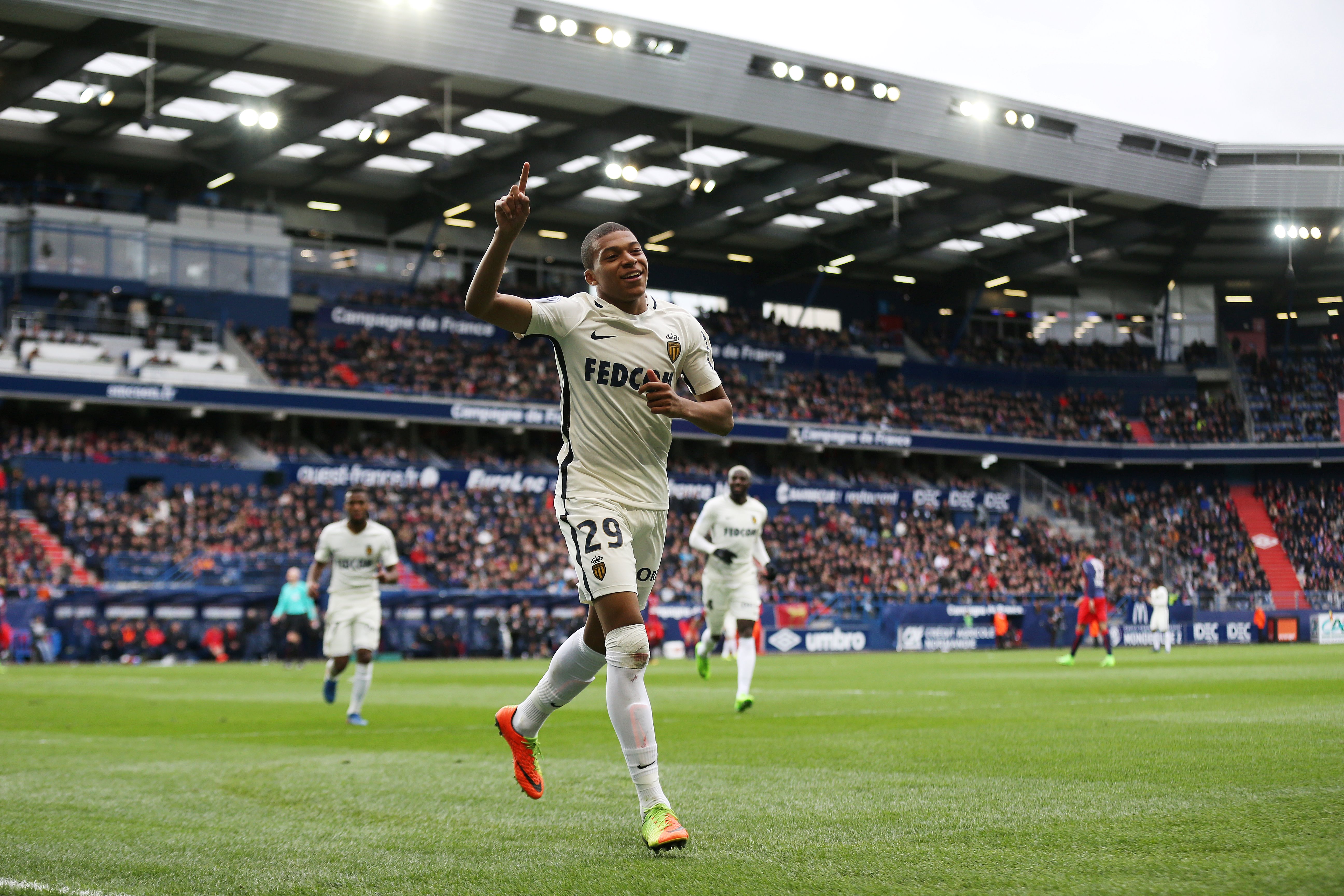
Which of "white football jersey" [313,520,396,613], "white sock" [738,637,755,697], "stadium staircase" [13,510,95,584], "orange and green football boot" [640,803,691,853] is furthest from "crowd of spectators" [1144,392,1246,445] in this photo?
"orange and green football boot" [640,803,691,853]

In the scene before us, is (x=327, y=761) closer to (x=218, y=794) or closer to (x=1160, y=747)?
(x=218, y=794)

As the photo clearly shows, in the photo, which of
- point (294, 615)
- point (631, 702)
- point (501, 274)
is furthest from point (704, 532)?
point (294, 615)

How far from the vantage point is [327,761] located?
29.1 ft

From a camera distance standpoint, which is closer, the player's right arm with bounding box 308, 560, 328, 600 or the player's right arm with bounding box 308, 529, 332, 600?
the player's right arm with bounding box 308, 560, 328, 600

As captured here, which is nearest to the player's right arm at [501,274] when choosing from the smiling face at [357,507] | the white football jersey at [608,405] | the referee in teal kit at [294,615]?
the white football jersey at [608,405]

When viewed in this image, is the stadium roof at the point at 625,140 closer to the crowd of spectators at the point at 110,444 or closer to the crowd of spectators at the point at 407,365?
the crowd of spectators at the point at 407,365

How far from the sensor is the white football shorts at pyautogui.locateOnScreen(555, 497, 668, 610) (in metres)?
5.64

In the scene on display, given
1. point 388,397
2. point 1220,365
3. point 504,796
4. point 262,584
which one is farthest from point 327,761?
point 1220,365

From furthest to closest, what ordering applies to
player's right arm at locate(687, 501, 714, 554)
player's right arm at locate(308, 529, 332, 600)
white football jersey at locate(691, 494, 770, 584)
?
white football jersey at locate(691, 494, 770, 584) → player's right arm at locate(687, 501, 714, 554) → player's right arm at locate(308, 529, 332, 600)

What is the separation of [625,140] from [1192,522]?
3234 centimetres

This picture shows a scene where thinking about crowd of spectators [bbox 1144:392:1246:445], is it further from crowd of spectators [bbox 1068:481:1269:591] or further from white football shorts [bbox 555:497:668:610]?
white football shorts [bbox 555:497:668:610]

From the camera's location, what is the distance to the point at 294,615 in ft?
95.7

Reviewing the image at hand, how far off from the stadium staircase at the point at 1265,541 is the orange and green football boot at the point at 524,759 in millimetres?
48165

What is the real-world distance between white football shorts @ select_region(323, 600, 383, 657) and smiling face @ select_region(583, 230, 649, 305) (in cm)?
857
